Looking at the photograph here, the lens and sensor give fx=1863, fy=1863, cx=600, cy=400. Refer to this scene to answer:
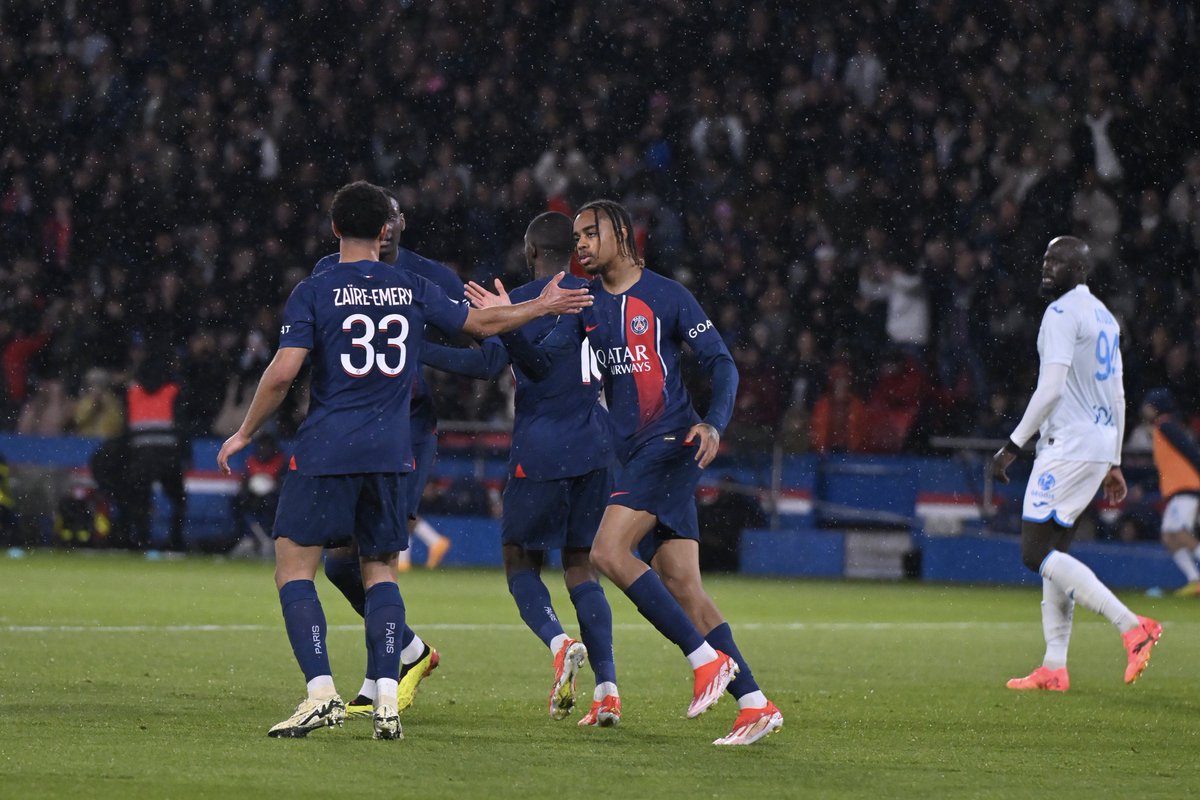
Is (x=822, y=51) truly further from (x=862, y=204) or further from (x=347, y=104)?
(x=347, y=104)

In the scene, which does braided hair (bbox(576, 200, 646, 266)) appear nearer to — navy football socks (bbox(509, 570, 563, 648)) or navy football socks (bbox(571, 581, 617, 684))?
navy football socks (bbox(571, 581, 617, 684))

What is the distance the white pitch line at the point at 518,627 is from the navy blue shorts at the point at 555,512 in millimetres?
4186

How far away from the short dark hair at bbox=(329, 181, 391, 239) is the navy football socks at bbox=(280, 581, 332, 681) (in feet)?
4.28

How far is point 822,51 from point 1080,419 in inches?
480

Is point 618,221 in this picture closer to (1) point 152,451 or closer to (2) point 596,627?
(2) point 596,627

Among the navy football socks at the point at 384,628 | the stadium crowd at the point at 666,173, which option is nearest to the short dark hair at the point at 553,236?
the navy football socks at the point at 384,628

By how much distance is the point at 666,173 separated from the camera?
21.1 meters

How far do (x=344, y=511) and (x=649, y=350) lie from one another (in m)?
1.36

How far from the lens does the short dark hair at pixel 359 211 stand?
6828 millimetres

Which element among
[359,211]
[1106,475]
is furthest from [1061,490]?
[359,211]

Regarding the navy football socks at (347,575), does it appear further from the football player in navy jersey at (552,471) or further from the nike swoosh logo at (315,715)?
the nike swoosh logo at (315,715)

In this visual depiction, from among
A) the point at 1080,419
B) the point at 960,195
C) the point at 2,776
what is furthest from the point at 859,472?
the point at 2,776

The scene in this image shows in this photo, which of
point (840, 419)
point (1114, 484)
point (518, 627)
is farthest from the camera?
point (840, 419)

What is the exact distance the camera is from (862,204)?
20.0m
